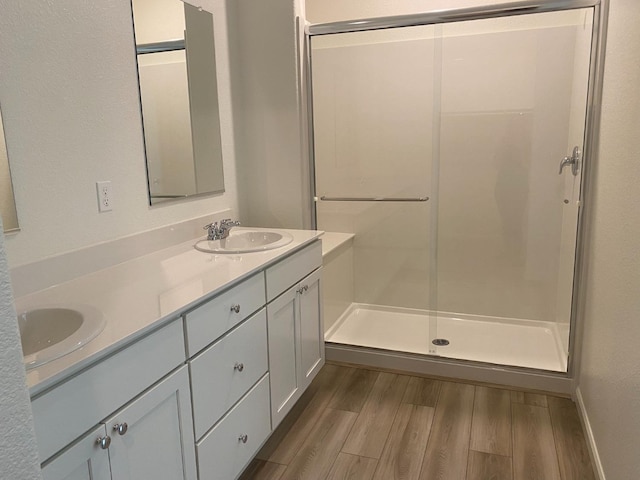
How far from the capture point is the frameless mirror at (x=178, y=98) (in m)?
1.95

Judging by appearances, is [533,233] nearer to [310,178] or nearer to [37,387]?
[310,178]

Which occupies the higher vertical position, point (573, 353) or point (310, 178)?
point (310, 178)

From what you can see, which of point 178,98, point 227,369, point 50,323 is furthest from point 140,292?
point 178,98

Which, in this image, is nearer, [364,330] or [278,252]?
[278,252]

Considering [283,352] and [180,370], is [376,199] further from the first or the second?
[180,370]

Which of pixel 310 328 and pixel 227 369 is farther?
pixel 310 328

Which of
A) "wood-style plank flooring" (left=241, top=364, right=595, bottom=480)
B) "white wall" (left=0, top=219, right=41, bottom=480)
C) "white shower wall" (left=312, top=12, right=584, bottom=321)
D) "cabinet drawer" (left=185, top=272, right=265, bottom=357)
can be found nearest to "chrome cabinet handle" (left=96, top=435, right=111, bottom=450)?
"cabinet drawer" (left=185, top=272, right=265, bottom=357)

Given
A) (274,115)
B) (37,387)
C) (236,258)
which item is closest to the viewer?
(37,387)

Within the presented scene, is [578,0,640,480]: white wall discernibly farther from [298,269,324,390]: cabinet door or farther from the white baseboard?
[298,269,324,390]: cabinet door

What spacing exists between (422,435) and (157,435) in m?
1.28

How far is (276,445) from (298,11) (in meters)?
2.16

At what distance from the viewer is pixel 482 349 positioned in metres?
2.85

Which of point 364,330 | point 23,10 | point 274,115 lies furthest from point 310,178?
point 23,10

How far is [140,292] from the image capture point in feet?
4.82
